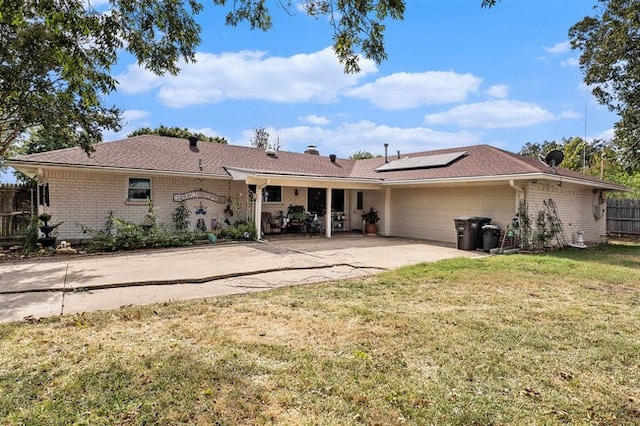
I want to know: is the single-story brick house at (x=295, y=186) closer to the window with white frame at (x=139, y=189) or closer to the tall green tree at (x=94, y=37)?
the window with white frame at (x=139, y=189)

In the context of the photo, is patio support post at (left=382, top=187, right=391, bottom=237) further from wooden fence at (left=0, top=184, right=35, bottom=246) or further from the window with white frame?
wooden fence at (left=0, top=184, right=35, bottom=246)

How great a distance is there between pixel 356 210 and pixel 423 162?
3.97 m

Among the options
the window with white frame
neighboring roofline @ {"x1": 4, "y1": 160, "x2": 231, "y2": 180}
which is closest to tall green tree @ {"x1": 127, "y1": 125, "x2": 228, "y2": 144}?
the window with white frame

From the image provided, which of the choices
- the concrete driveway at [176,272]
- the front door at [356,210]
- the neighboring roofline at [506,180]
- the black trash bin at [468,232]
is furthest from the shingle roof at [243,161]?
the concrete driveway at [176,272]

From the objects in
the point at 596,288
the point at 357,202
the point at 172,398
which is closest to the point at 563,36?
the point at 357,202

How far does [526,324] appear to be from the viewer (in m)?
4.44

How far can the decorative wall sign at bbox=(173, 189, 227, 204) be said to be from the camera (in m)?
12.8

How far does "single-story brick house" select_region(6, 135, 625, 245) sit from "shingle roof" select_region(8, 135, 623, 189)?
0.14ft

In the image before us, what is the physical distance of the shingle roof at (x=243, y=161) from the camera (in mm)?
11242

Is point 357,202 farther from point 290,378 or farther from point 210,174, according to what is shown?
point 290,378

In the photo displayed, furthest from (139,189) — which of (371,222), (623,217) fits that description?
(623,217)

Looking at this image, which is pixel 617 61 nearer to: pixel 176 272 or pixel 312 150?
pixel 312 150

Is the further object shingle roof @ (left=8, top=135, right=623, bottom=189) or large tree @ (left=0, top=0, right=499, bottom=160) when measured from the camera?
shingle roof @ (left=8, top=135, right=623, bottom=189)

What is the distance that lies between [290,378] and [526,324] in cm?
305
